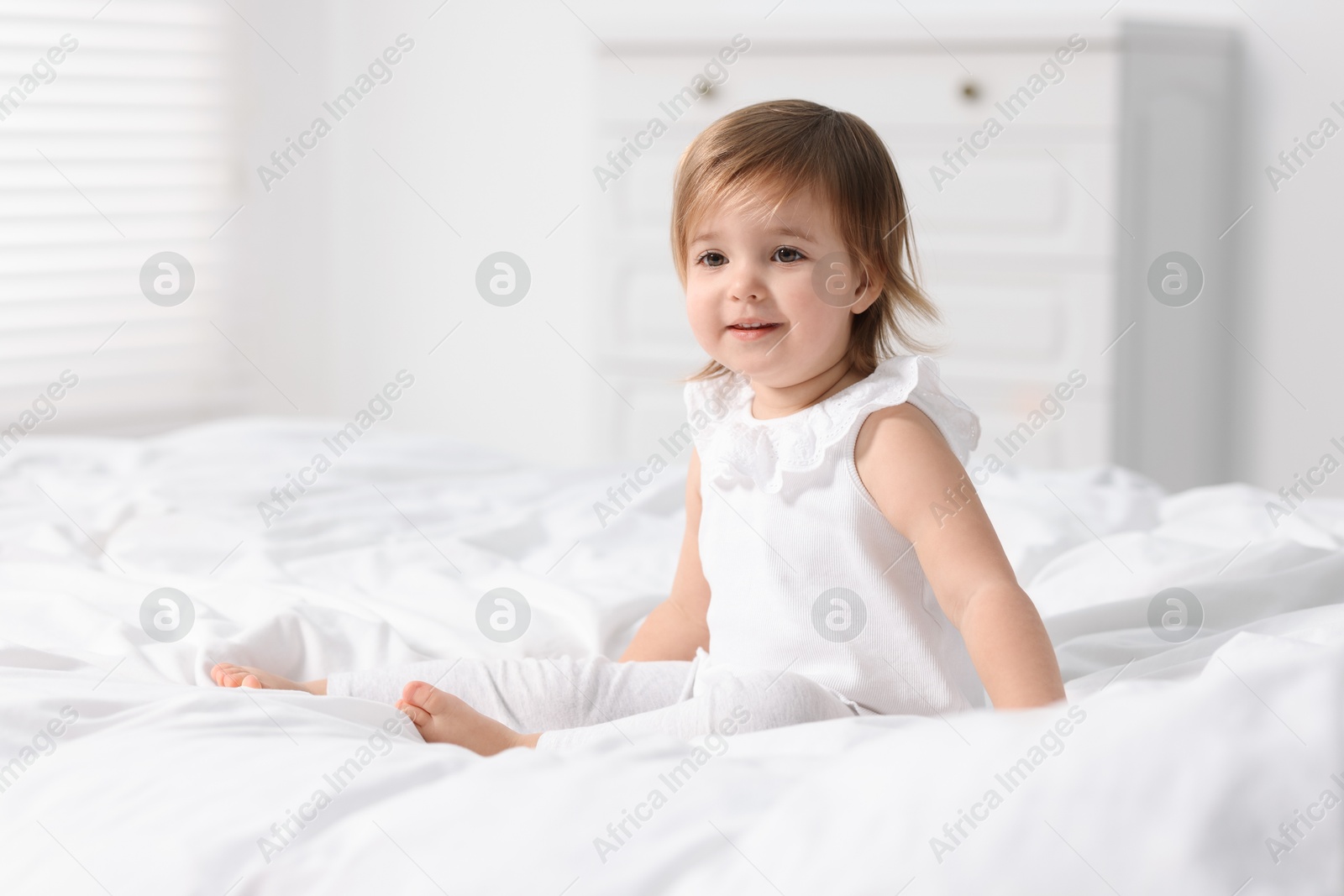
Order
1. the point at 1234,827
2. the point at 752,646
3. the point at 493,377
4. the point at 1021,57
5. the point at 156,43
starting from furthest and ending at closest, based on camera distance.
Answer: the point at 493,377
the point at 156,43
the point at 1021,57
the point at 752,646
the point at 1234,827

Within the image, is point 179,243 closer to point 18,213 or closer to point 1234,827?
point 18,213

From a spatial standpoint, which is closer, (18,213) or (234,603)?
(234,603)

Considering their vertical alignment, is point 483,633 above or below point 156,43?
below

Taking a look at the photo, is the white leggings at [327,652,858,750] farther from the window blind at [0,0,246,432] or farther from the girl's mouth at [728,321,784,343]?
the window blind at [0,0,246,432]

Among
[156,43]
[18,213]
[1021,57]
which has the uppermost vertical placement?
[156,43]

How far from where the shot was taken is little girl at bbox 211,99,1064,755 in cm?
85

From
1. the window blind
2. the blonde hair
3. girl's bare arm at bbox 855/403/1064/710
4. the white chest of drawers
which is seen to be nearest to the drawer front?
the white chest of drawers

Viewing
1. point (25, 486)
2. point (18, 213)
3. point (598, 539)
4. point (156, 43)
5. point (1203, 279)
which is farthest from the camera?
point (156, 43)

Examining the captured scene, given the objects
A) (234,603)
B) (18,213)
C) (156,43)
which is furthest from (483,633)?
(156,43)

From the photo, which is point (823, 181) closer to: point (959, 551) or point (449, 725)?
point (959, 551)

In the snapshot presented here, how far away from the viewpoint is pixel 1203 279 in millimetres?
2486

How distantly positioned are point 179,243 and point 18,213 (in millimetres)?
395

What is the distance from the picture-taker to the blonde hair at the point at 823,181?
0.91 metres

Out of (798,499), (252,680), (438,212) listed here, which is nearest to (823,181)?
(798,499)
